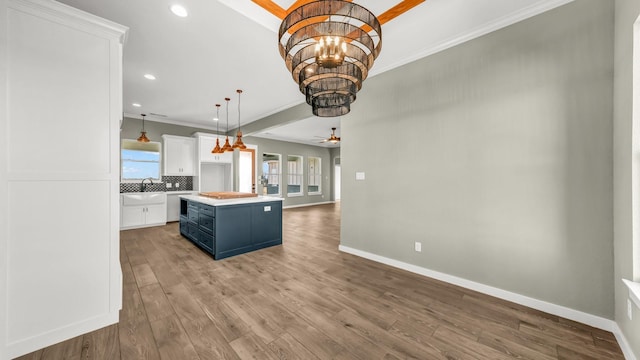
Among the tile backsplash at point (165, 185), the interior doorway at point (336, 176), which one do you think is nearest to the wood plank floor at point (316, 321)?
the tile backsplash at point (165, 185)

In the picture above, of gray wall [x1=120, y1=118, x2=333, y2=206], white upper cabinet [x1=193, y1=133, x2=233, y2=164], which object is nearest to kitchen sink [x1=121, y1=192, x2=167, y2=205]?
white upper cabinet [x1=193, y1=133, x2=233, y2=164]

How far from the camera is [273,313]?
2.05 metres

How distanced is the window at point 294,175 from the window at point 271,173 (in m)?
0.50

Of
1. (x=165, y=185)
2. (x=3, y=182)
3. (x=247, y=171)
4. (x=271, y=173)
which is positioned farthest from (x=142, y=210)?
(x=3, y=182)

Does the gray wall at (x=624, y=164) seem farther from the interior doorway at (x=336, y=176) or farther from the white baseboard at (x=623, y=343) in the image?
the interior doorway at (x=336, y=176)

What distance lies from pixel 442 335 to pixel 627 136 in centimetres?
191

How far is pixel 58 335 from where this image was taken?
1693 mm

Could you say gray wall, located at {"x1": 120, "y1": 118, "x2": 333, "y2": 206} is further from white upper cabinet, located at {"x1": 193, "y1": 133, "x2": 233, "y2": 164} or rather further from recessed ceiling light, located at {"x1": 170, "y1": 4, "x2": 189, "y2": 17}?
recessed ceiling light, located at {"x1": 170, "y1": 4, "x2": 189, "y2": 17}

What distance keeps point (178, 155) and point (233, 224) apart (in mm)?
3911

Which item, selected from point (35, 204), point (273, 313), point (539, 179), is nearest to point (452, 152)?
point (539, 179)

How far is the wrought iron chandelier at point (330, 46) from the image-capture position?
1.35 meters

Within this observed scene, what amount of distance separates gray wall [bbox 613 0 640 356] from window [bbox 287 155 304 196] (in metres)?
8.30

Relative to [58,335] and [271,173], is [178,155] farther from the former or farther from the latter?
[58,335]

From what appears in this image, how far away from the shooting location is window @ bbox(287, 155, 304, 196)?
9.32m
